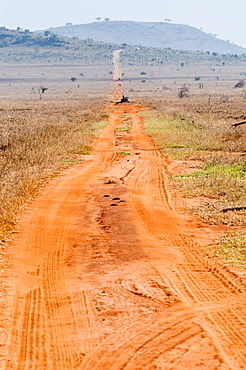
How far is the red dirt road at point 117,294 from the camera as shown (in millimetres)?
5500

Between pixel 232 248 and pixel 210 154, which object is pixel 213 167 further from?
pixel 232 248

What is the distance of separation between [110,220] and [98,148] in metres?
12.2

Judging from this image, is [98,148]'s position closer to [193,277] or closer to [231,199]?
[231,199]

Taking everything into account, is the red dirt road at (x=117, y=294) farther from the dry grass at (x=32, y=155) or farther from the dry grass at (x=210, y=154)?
the dry grass at (x=210, y=154)

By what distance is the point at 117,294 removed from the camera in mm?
7066

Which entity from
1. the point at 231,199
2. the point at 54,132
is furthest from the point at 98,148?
the point at 231,199

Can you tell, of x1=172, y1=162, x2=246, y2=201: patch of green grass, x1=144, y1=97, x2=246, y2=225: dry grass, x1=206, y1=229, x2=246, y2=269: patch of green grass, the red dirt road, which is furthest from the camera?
x1=172, y1=162, x2=246, y2=201: patch of green grass

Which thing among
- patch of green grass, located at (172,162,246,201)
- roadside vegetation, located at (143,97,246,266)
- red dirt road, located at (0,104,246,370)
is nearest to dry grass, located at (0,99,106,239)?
red dirt road, located at (0,104,246,370)

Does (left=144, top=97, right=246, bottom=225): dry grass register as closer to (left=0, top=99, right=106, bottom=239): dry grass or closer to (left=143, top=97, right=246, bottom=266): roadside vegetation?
(left=143, top=97, right=246, bottom=266): roadside vegetation

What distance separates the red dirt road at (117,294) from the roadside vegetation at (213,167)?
2.15 feet

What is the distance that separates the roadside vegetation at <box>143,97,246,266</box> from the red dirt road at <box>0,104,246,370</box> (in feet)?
Answer: 2.15

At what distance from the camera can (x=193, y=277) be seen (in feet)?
25.1

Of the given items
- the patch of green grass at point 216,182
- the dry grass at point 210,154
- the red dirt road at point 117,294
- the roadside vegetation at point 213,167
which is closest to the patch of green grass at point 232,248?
the roadside vegetation at point 213,167

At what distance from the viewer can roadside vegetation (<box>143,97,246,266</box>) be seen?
9730 mm
